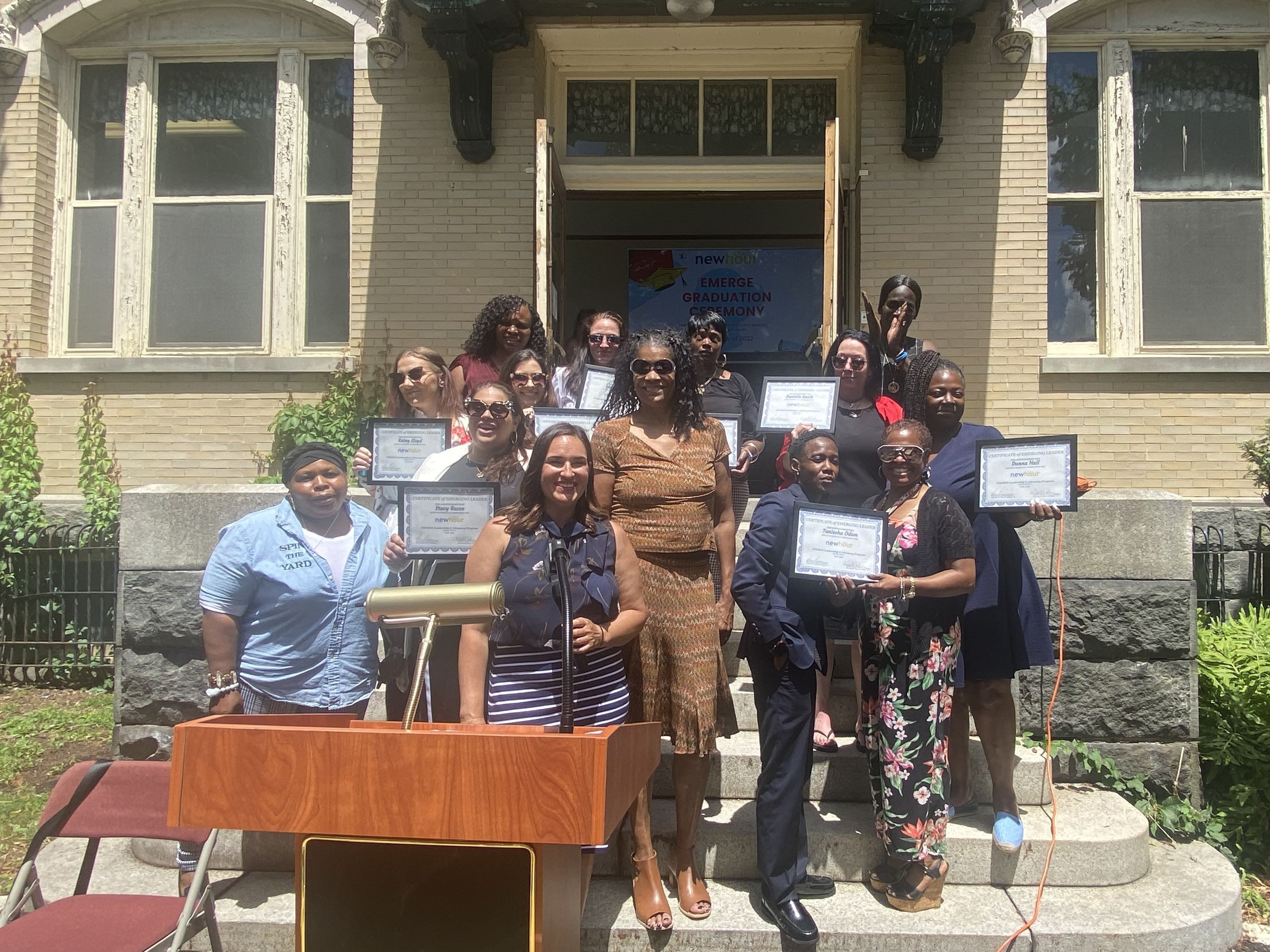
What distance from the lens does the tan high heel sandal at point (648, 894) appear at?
3615mm

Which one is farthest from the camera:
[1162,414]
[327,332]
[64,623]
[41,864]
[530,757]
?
[327,332]

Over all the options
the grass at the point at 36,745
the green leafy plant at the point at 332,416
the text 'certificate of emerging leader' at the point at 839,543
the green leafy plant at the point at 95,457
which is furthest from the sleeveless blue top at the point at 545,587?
the green leafy plant at the point at 95,457

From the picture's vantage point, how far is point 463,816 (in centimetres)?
196

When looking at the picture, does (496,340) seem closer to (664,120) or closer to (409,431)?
(409,431)

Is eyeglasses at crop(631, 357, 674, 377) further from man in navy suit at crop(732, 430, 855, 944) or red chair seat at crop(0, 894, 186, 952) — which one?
red chair seat at crop(0, 894, 186, 952)

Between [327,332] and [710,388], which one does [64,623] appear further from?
[710,388]

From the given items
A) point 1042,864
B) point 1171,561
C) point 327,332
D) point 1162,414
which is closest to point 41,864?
point 1042,864

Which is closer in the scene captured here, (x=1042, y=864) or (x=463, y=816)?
(x=463, y=816)

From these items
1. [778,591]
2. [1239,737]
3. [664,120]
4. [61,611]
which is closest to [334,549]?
[778,591]

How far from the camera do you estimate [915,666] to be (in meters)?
3.79

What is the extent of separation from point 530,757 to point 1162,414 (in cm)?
743

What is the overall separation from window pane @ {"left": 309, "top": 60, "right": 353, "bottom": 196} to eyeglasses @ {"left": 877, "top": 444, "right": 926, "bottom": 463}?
20.7 ft

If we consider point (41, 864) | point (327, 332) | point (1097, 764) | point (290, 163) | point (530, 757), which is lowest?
point (41, 864)

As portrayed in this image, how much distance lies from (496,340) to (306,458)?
1.80 metres
